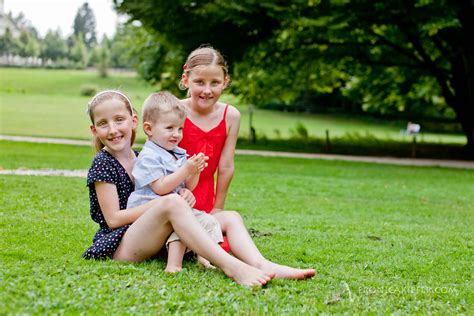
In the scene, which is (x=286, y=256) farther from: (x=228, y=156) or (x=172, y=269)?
(x=172, y=269)

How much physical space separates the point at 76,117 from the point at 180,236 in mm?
37379

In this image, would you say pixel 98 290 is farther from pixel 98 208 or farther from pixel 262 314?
pixel 98 208

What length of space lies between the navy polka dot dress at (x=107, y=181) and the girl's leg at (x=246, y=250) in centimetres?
70

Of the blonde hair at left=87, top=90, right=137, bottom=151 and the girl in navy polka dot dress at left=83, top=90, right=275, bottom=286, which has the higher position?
the blonde hair at left=87, top=90, right=137, bottom=151

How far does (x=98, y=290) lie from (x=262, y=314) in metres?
0.93

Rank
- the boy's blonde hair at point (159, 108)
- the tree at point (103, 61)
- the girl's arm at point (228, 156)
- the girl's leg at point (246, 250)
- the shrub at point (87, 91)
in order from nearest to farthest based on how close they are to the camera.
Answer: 1. the girl's leg at point (246, 250)
2. the boy's blonde hair at point (159, 108)
3. the girl's arm at point (228, 156)
4. the shrub at point (87, 91)
5. the tree at point (103, 61)

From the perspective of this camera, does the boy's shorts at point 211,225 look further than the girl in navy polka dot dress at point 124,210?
Yes

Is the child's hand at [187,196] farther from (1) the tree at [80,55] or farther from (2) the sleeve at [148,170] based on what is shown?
(1) the tree at [80,55]

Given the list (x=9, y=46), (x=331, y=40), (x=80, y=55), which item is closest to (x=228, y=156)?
(x=331, y=40)

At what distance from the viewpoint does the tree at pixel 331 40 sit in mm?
17891

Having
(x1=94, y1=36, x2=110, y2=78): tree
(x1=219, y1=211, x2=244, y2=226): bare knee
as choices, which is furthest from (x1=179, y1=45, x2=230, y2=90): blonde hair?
(x1=94, y1=36, x2=110, y2=78): tree

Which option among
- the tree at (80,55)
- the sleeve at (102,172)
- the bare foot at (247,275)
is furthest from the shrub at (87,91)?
the bare foot at (247,275)

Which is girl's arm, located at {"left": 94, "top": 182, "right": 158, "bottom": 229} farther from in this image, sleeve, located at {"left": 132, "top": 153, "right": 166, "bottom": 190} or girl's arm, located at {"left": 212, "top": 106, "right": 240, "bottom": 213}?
girl's arm, located at {"left": 212, "top": 106, "right": 240, "bottom": 213}

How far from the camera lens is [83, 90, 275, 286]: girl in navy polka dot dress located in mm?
4461
